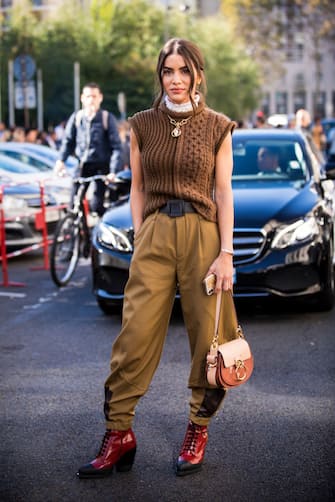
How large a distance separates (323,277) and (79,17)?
175 ft

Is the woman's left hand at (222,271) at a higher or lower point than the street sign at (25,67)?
lower

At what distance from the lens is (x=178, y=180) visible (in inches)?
182

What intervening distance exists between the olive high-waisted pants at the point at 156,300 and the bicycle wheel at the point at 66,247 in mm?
6184

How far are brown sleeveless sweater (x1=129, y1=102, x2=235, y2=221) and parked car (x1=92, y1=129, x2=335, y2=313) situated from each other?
3.87 m

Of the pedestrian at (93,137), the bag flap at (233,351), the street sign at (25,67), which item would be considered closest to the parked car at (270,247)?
the pedestrian at (93,137)

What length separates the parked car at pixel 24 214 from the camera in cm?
1347

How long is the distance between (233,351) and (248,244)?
391 centimetres

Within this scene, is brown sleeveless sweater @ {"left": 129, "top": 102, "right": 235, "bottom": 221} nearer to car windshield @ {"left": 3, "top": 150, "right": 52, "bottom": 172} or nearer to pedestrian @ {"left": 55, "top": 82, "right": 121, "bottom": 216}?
pedestrian @ {"left": 55, "top": 82, "right": 121, "bottom": 216}

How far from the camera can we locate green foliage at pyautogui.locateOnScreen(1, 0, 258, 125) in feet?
189

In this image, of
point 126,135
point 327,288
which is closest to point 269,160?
point 327,288

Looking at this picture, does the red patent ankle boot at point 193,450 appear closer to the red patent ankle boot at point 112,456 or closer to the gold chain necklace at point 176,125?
the red patent ankle boot at point 112,456

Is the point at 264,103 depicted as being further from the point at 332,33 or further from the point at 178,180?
the point at 178,180

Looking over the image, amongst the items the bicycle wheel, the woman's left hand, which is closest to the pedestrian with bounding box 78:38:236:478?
the woman's left hand

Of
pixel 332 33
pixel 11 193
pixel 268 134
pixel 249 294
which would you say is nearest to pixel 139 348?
pixel 249 294
